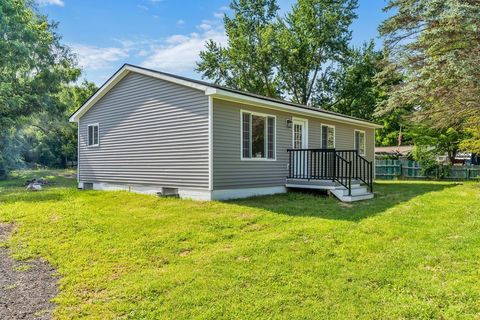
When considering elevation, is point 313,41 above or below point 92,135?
above

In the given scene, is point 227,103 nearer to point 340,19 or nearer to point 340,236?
point 340,236

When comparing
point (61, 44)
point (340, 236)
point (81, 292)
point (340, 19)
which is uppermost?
point (340, 19)

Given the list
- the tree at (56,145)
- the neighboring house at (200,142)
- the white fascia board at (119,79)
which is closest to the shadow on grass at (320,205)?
the neighboring house at (200,142)

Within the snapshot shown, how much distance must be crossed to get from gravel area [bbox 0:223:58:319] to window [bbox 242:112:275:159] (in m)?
5.76

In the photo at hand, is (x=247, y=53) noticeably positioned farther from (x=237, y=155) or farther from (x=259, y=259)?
(x=259, y=259)

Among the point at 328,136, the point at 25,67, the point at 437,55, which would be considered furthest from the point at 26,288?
the point at 25,67

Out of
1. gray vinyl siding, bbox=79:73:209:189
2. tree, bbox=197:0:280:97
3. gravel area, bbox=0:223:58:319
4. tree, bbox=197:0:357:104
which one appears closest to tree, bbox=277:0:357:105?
tree, bbox=197:0:357:104

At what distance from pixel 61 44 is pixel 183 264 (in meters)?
24.1

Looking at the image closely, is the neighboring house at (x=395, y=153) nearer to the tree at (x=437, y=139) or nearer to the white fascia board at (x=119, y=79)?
the tree at (x=437, y=139)

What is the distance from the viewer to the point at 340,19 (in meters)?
26.0

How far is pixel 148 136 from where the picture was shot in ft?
34.0

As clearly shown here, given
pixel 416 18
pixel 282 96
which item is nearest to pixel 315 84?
pixel 282 96

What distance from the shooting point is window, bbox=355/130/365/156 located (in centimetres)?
1527

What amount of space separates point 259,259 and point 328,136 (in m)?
9.24
